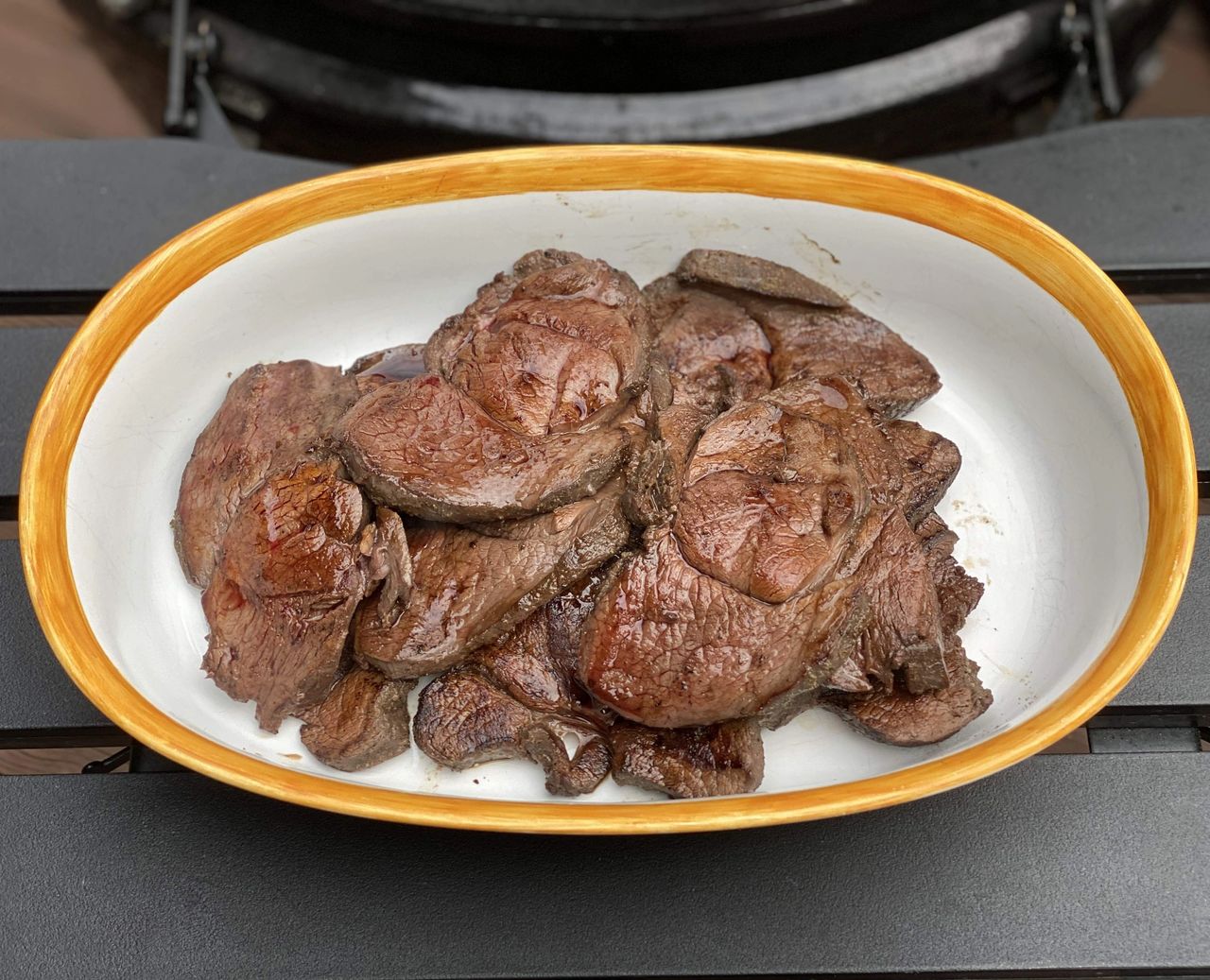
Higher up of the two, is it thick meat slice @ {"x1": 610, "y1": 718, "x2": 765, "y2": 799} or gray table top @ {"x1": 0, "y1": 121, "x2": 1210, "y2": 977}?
thick meat slice @ {"x1": 610, "y1": 718, "x2": 765, "y2": 799}

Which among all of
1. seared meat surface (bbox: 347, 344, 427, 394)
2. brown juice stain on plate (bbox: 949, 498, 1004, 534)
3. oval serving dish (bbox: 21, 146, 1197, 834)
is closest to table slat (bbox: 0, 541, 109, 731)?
oval serving dish (bbox: 21, 146, 1197, 834)

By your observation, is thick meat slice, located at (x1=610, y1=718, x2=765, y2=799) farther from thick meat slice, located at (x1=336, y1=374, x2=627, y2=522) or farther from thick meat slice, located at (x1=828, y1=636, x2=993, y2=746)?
thick meat slice, located at (x1=336, y1=374, x2=627, y2=522)

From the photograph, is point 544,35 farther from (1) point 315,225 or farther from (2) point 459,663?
(2) point 459,663

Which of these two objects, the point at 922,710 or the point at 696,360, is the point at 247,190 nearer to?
the point at 696,360

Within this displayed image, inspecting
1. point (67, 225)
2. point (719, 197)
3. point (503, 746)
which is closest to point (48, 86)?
point (67, 225)

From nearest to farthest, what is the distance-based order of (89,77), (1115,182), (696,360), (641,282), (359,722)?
(359,722) < (696,360) < (641,282) < (1115,182) < (89,77)

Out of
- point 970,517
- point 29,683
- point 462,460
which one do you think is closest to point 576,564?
point 462,460
